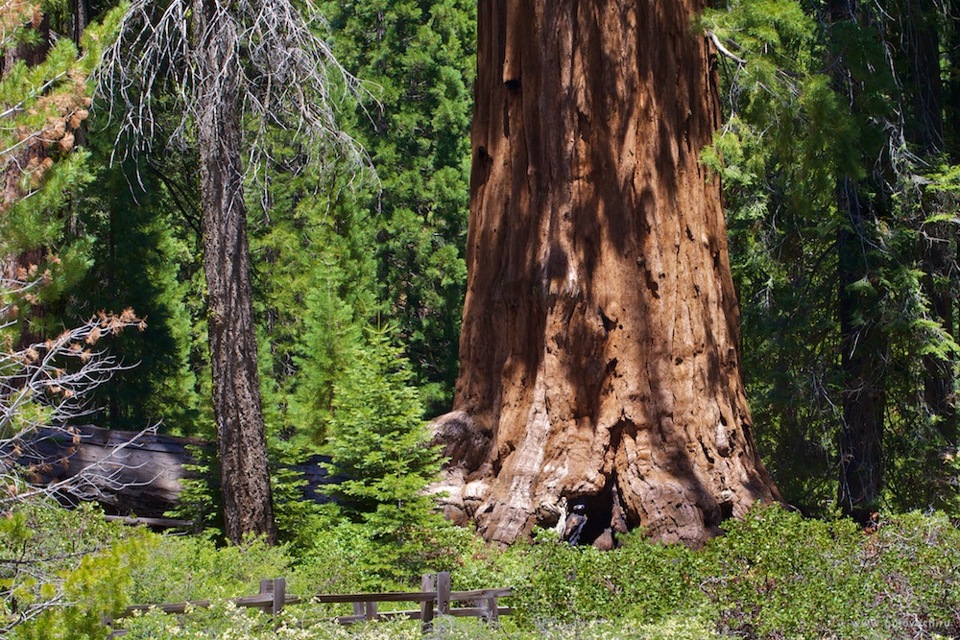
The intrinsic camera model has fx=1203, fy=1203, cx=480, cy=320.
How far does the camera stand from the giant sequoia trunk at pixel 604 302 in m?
11.4

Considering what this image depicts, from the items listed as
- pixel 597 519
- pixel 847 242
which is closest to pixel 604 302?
pixel 597 519

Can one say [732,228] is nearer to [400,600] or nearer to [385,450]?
[385,450]

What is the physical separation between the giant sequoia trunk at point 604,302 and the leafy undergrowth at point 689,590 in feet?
6.11

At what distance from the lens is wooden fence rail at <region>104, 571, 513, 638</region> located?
774cm

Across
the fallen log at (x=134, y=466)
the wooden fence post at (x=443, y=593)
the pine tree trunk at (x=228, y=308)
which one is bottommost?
the wooden fence post at (x=443, y=593)

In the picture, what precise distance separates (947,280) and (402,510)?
285 inches

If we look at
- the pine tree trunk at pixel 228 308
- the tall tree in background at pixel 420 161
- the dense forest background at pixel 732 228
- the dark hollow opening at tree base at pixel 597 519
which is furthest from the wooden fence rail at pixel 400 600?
the tall tree in background at pixel 420 161

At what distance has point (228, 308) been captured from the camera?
11.1 metres

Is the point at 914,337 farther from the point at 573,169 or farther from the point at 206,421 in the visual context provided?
the point at 206,421

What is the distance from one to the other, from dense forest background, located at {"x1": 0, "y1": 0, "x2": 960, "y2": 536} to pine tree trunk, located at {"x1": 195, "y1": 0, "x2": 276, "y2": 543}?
0.41m

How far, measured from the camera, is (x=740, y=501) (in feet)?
36.8

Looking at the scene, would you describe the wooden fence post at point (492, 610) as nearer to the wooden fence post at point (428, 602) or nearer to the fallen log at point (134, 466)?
Answer: the wooden fence post at point (428, 602)

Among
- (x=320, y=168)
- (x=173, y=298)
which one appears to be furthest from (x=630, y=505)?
(x=173, y=298)

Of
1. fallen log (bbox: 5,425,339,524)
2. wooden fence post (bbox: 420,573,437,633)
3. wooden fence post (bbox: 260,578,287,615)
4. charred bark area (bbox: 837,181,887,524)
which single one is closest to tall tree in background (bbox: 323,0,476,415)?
charred bark area (bbox: 837,181,887,524)
